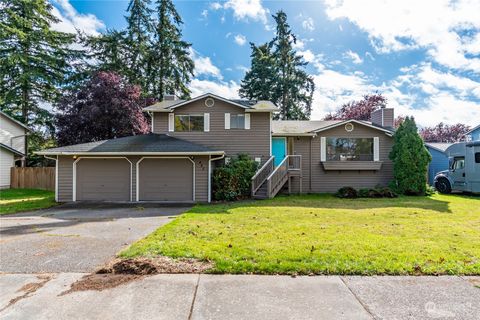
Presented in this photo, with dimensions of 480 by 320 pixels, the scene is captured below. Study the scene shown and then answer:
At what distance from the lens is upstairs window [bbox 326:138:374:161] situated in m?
15.6

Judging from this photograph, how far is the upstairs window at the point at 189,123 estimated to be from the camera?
48.9 ft

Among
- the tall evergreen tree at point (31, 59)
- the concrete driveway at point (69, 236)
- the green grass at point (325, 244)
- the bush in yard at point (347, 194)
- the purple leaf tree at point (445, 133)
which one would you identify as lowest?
the concrete driveway at point (69, 236)

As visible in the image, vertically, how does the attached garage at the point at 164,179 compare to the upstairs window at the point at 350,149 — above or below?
below

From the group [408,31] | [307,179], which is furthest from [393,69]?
[307,179]

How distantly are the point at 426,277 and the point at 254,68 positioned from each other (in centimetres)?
2980

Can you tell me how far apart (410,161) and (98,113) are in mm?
19506

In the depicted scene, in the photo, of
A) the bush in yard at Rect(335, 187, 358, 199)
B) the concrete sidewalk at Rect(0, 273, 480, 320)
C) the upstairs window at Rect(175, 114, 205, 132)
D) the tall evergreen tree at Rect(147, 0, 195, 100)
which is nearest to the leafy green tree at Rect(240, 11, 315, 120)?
the tall evergreen tree at Rect(147, 0, 195, 100)

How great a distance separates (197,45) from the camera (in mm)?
28656

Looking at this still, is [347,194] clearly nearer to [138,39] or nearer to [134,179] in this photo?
[134,179]

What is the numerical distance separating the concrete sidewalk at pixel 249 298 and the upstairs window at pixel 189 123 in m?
11.6

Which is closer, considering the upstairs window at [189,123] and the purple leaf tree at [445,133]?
the upstairs window at [189,123]

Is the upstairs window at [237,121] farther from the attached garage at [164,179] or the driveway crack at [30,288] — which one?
the driveway crack at [30,288]

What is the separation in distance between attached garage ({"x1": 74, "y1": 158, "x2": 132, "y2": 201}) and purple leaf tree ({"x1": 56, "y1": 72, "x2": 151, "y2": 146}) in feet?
24.3

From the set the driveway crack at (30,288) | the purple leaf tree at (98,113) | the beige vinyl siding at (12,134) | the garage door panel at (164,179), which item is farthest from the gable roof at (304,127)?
the beige vinyl siding at (12,134)
